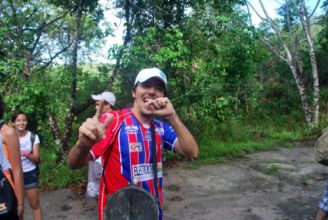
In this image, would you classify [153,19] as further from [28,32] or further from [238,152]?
[238,152]

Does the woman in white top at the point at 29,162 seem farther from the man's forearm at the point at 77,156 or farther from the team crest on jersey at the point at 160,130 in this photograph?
the man's forearm at the point at 77,156

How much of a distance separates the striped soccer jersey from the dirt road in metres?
3.59

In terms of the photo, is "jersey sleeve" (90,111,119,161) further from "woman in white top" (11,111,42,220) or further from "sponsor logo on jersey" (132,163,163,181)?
"woman in white top" (11,111,42,220)

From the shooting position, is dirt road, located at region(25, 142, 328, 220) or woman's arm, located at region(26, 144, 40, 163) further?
dirt road, located at region(25, 142, 328, 220)

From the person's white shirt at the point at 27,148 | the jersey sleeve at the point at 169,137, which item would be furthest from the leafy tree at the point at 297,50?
the jersey sleeve at the point at 169,137

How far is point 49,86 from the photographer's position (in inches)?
271

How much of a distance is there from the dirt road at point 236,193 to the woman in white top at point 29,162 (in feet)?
4.48

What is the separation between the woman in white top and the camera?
14.5ft

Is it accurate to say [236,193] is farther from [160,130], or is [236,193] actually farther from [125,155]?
[125,155]

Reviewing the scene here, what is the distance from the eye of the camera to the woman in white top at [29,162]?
4.43 meters

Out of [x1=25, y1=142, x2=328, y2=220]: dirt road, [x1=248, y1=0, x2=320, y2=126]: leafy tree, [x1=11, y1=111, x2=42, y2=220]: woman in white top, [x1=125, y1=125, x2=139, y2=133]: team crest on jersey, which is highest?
[x1=248, y1=0, x2=320, y2=126]: leafy tree

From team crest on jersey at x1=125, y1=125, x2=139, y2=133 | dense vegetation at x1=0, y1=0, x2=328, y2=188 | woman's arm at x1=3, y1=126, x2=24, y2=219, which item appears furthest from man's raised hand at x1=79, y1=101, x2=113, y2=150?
dense vegetation at x1=0, y1=0, x2=328, y2=188

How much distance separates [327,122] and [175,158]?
232 inches

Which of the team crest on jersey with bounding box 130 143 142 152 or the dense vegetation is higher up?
the dense vegetation
